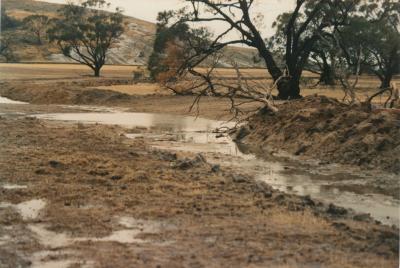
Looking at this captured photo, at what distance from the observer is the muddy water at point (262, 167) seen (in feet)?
31.3

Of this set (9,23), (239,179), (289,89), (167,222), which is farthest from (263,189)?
(9,23)

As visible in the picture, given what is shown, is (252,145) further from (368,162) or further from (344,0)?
(344,0)

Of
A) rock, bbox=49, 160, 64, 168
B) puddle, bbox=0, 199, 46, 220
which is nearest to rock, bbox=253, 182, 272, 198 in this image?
puddle, bbox=0, 199, 46, 220

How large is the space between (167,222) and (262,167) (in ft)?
18.4

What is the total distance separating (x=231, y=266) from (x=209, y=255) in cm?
40

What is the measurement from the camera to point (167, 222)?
7676mm

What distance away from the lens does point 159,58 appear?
40.6 meters

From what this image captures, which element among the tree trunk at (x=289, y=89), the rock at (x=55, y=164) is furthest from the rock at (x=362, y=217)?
the tree trunk at (x=289, y=89)

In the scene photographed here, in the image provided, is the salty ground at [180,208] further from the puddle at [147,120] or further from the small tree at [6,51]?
the small tree at [6,51]

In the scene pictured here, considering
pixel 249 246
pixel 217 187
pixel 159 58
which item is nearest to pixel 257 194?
pixel 217 187

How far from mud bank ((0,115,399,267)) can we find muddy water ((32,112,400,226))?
0.66m

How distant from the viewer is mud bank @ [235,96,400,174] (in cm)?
1297

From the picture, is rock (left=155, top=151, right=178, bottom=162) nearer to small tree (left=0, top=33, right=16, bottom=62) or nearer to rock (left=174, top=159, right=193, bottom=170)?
rock (left=174, top=159, right=193, bottom=170)

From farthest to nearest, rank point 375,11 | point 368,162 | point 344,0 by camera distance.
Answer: point 375,11, point 344,0, point 368,162
